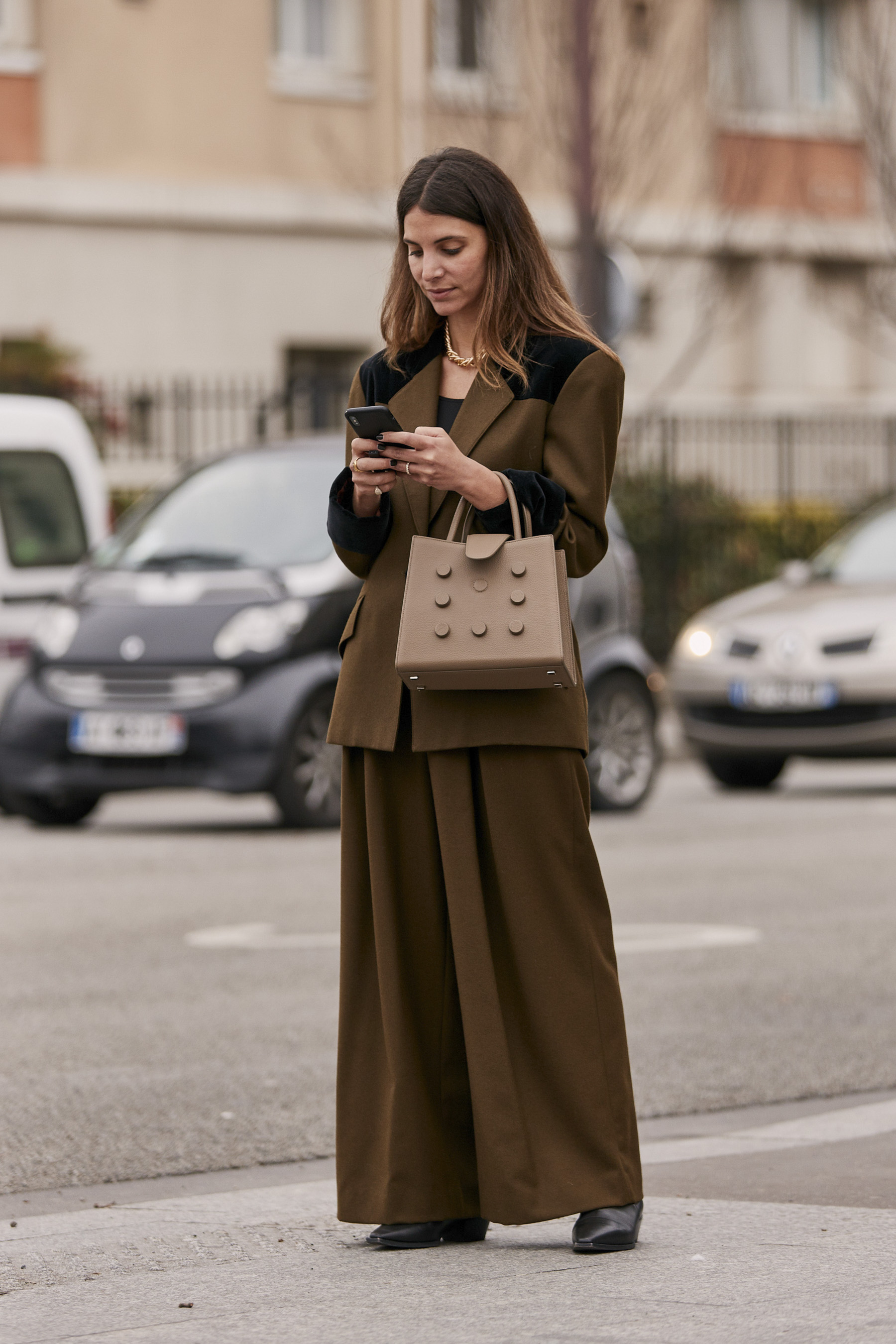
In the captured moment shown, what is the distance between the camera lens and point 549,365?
14.3 feet

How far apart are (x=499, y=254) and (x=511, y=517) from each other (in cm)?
47

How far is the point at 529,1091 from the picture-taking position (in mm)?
4270

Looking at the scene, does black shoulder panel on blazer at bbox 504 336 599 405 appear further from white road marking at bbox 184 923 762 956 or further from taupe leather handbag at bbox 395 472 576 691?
white road marking at bbox 184 923 762 956

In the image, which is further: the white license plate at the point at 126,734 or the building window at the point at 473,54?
the building window at the point at 473,54

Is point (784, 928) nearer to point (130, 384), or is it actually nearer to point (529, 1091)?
point (529, 1091)

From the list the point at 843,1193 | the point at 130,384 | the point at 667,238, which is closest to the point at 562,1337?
the point at 843,1193

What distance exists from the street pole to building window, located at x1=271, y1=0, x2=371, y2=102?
6.50m

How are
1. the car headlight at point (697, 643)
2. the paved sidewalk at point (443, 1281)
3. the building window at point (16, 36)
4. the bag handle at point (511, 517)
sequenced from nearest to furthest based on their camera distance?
the paved sidewalk at point (443, 1281) → the bag handle at point (511, 517) → the car headlight at point (697, 643) → the building window at point (16, 36)

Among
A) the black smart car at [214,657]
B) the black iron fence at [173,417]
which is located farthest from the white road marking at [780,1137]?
the black iron fence at [173,417]

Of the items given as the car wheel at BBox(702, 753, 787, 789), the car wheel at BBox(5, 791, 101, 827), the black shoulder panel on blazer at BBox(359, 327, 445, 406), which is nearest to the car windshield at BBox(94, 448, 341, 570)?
the car wheel at BBox(5, 791, 101, 827)

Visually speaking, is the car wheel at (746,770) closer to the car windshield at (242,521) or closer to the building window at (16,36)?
the car windshield at (242,521)

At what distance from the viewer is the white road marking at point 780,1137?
5.40 m

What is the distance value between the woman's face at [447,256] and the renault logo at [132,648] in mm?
7510

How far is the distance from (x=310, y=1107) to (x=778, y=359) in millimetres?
25406
